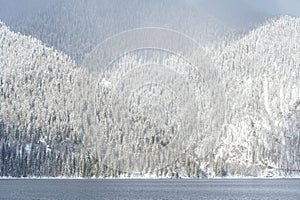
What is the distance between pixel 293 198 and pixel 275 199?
4516mm

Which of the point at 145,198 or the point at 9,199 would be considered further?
the point at 145,198

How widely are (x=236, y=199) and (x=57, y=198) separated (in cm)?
4348

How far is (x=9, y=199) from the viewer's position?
133m

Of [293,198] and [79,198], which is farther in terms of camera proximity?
[293,198]

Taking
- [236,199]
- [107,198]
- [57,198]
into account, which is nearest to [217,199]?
[236,199]

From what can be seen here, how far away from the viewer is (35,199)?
135500 mm

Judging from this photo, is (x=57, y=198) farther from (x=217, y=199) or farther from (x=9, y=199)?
(x=217, y=199)

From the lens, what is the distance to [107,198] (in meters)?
138

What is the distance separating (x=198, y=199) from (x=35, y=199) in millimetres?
38800

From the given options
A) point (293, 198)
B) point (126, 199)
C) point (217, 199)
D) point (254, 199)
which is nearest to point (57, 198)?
point (126, 199)

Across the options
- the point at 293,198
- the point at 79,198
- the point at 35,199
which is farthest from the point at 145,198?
the point at 293,198

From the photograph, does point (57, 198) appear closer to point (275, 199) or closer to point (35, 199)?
point (35, 199)

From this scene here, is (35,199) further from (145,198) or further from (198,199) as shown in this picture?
(198,199)

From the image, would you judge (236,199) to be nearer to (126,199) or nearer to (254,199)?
(254,199)
